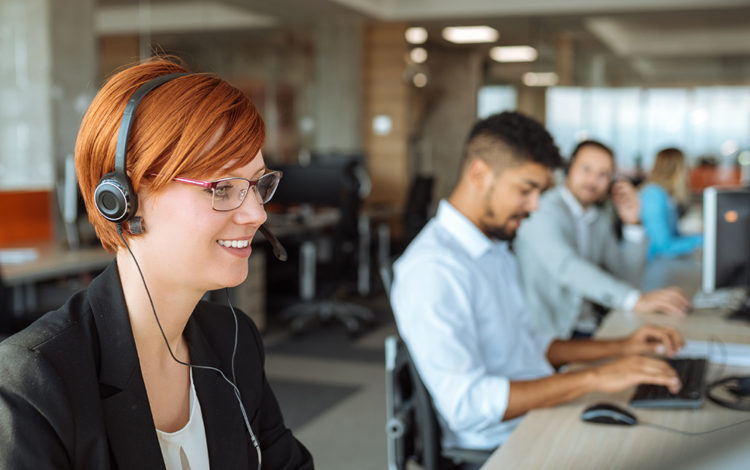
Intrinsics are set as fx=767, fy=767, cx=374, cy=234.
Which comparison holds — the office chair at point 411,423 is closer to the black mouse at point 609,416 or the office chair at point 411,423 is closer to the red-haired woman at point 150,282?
the black mouse at point 609,416

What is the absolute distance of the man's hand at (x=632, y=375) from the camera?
1821mm

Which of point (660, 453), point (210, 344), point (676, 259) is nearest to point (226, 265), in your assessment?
point (210, 344)

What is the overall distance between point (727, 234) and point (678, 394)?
1343 millimetres

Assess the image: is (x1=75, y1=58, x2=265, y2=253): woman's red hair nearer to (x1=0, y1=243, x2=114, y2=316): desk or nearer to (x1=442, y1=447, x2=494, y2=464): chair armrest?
(x1=442, y1=447, x2=494, y2=464): chair armrest

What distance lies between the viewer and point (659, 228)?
16.8 feet

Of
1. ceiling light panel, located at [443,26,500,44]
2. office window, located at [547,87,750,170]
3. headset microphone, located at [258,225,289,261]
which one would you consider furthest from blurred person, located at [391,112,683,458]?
office window, located at [547,87,750,170]

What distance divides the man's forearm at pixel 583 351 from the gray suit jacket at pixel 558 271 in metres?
0.68

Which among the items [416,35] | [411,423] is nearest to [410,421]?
[411,423]

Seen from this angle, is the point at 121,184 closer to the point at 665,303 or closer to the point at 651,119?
the point at 665,303

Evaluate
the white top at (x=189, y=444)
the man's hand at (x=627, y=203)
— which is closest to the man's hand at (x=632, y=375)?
the white top at (x=189, y=444)

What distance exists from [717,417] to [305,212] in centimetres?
593

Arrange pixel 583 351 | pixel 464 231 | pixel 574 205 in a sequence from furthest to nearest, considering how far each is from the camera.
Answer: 1. pixel 574 205
2. pixel 583 351
3. pixel 464 231

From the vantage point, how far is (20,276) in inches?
146

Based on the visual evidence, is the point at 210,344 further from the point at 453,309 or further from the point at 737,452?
the point at 737,452
